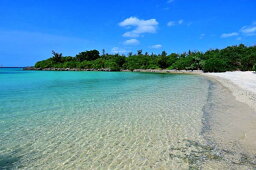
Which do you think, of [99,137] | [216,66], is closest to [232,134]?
[99,137]

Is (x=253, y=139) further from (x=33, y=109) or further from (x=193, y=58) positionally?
(x=193, y=58)

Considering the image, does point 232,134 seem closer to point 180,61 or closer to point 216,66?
point 216,66

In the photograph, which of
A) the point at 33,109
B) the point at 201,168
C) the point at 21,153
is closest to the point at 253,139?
the point at 201,168

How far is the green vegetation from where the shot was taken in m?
51.2

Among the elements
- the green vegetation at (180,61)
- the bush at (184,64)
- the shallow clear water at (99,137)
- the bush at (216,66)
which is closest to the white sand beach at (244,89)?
the shallow clear water at (99,137)

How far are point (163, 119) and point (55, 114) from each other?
469 centimetres

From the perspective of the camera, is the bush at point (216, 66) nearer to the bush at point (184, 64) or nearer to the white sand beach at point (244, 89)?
the bush at point (184, 64)

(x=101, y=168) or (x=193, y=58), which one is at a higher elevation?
(x=193, y=58)

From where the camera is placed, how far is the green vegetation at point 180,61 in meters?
51.2

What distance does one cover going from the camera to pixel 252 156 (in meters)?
4.31

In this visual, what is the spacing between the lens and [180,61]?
63.0m

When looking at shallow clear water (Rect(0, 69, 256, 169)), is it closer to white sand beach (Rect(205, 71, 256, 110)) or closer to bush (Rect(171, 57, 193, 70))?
white sand beach (Rect(205, 71, 256, 110))

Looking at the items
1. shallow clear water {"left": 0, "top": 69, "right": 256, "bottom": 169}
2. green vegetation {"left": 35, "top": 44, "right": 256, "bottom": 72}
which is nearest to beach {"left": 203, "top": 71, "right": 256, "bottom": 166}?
shallow clear water {"left": 0, "top": 69, "right": 256, "bottom": 169}

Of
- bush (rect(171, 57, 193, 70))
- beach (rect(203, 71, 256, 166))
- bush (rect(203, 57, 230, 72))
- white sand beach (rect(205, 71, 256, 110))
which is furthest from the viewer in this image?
bush (rect(171, 57, 193, 70))
